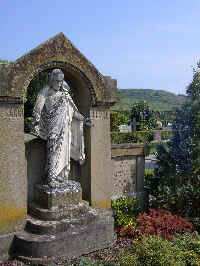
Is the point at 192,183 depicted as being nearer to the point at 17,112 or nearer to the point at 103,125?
the point at 103,125

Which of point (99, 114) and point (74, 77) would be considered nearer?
point (74, 77)

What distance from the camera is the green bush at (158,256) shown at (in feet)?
16.4

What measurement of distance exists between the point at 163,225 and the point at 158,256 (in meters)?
2.24

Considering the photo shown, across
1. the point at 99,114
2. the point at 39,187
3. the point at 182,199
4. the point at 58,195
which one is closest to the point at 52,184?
the point at 58,195

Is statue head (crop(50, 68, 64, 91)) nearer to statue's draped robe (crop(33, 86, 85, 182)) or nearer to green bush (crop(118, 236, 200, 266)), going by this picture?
statue's draped robe (crop(33, 86, 85, 182))

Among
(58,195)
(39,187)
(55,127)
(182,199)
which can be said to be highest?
(55,127)

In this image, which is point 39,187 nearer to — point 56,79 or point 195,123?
point 56,79

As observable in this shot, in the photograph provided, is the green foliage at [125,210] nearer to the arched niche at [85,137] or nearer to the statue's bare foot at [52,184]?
the arched niche at [85,137]

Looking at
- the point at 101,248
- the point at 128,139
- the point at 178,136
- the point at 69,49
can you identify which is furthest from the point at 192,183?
the point at 128,139

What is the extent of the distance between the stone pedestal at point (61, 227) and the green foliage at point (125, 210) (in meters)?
0.94

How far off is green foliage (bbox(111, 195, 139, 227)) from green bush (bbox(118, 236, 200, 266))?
197 centimetres

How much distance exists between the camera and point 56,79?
621 centimetres

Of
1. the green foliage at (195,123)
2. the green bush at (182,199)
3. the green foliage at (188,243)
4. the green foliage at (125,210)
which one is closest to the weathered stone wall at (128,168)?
the green foliage at (125,210)

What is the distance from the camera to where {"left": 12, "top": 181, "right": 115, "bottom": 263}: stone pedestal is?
5.60m
